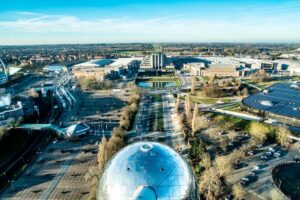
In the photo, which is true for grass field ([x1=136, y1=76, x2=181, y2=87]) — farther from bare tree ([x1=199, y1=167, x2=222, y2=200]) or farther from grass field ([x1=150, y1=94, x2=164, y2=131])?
bare tree ([x1=199, y1=167, x2=222, y2=200])

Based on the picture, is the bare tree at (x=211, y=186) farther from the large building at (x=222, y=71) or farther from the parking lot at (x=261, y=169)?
the large building at (x=222, y=71)

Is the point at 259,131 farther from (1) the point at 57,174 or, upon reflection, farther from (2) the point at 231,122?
(1) the point at 57,174

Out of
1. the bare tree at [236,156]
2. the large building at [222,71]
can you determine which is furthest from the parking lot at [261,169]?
the large building at [222,71]

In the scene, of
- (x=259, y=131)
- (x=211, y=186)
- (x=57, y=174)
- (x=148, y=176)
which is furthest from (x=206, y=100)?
(x=148, y=176)

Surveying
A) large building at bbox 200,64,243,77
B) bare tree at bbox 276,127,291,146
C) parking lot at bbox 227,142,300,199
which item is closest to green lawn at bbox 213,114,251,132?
bare tree at bbox 276,127,291,146

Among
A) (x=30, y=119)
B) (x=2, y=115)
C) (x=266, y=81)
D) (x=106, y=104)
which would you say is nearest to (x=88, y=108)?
(x=106, y=104)
